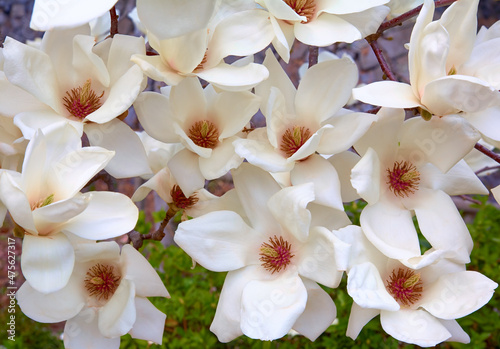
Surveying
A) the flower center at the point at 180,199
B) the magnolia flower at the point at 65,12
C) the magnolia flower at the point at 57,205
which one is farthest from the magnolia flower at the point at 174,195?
the magnolia flower at the point at 65,12

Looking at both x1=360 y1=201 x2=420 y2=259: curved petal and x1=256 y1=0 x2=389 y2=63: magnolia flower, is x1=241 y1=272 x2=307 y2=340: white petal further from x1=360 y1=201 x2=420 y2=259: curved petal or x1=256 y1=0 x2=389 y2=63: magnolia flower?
x1=256 y1=0 x2=389 y2=63: magnolia flower

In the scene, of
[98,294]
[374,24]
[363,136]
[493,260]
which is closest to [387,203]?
[363,136]

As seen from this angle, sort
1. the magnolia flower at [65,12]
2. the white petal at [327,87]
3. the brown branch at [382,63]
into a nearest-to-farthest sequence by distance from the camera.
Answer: the magnolia flower at [65,12], the white petal at [327,87], the brown branch at [382,63]

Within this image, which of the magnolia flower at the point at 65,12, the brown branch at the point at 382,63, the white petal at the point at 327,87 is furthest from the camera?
the brown branch at the point at 382,63

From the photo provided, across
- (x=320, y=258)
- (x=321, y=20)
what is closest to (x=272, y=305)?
(x=320, y=258)

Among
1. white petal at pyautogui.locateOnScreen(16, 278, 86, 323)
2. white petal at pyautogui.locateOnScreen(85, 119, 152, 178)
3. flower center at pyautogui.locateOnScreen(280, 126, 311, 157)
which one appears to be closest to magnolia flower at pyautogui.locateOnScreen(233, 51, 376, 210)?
flower center at pyautogui.locateOnScreen(280, 126, 311, 157)

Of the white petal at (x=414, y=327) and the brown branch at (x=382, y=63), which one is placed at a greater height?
the brown branch at (x=382, y=63)

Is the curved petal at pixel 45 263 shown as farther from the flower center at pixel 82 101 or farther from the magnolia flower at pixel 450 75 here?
the magnolia flower at pixel 450 75
